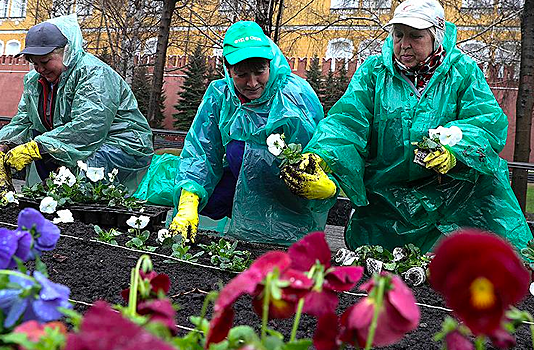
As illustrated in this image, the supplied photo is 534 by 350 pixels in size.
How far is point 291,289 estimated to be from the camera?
1.82ft

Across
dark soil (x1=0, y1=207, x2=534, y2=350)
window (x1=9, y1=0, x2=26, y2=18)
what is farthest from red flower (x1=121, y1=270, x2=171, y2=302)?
window (x1=9, y1=0, x2=26, y2=18)

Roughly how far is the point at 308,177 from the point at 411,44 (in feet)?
2.27

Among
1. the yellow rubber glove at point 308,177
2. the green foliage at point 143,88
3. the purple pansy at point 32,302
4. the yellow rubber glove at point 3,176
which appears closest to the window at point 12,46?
the green foliage at point 143,88

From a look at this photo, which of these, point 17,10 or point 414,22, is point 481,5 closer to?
point 414,22

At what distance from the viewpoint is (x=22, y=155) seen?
379 cm

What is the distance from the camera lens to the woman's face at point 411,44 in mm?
2545

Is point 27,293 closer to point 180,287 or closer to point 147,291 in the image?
point 147,291

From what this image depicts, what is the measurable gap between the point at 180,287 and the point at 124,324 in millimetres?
1633

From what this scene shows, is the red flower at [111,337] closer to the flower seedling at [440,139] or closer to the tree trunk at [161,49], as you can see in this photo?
the flower seedling at [440,139]

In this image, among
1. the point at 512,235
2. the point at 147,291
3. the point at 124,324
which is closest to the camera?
the point at 124,324

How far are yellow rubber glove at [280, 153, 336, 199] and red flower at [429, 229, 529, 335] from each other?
2.01 metres

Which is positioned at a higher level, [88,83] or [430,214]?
[88,83]

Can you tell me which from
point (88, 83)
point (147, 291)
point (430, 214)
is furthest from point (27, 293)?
point (88, 83)

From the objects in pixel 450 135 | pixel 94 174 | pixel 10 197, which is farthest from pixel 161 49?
pixel 450 135
